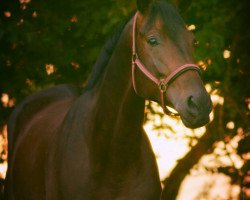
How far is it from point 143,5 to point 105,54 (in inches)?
21.1

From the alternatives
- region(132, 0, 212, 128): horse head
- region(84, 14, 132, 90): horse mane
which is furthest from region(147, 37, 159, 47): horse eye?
region(84, 14, 132, 90): horse mane

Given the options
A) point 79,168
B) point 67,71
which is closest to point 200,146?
point 67,71

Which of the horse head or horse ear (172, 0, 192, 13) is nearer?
the horse head

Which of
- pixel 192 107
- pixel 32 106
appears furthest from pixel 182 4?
pixel 32 106

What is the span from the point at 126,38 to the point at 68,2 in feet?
A: 10.8

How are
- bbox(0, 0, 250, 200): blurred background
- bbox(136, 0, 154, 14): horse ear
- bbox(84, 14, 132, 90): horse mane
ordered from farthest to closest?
1. bbox(0, 0, 250, 200): blurred background
2. bbox(84, 14, 132, 90): horse mane
3. bbox(136, 0, 154, 14): horse ear

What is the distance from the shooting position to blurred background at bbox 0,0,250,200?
6.41m

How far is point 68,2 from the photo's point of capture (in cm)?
702

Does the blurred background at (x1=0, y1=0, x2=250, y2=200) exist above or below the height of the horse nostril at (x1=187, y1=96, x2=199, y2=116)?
below

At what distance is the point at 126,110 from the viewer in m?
3.84

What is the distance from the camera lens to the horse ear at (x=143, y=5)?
3740 mm

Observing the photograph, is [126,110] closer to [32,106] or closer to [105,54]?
[105,54]

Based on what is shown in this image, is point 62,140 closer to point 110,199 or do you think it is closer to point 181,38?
point 110,199

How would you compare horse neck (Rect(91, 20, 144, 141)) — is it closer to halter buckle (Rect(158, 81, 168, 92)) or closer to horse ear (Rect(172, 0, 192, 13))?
halter buckle (Rect(158, 81, 168, 92))
